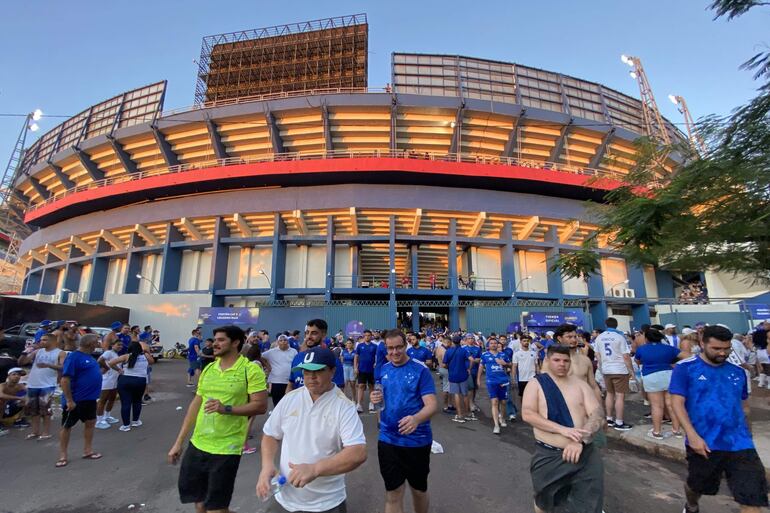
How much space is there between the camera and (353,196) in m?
24.9

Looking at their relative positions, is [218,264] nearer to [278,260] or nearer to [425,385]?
[278,260]

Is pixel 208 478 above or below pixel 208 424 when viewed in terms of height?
below

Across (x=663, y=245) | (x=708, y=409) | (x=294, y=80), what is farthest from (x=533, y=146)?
(x=708, y=409)

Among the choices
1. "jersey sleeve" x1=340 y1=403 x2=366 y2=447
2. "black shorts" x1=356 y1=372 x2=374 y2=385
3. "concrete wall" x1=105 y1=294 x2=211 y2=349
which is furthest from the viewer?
"concrete wall" x1=105 y1=294 x2=211 y2=349

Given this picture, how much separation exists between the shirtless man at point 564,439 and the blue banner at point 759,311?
67.7ft

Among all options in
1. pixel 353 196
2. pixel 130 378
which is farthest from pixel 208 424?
pixel 353 196

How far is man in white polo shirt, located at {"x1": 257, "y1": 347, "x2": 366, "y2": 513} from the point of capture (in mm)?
1871

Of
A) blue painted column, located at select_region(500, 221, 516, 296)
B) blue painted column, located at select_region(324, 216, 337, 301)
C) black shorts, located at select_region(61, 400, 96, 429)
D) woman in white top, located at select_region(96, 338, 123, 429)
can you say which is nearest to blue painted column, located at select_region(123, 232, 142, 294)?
blue painted column, located at select_region(324, 216, 337, 301)

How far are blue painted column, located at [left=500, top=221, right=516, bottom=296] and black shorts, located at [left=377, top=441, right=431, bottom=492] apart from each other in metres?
23.3

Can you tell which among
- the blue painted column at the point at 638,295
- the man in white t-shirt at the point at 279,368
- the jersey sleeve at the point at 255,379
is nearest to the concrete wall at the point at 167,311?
the man in white t-shirt at the point at 279,368

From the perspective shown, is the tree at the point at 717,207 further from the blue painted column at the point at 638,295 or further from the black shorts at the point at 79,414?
the blue painted column at the point at 638,295

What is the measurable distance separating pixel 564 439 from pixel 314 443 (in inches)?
74.1

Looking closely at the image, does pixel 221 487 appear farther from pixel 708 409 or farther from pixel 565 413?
pixel 708 409

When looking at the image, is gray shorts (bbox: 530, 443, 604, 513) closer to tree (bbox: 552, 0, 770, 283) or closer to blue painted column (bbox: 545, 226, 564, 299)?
tree (bbox: 552, 0, 770, 283)
